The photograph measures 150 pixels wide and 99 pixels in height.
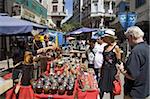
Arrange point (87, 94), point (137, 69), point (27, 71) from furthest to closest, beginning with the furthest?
point (27, 71), point (87, 94), point (137, 69)

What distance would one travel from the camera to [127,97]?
5.37 m

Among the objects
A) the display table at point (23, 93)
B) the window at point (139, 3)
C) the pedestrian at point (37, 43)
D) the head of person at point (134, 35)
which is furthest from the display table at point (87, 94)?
the window at point (139, 3)

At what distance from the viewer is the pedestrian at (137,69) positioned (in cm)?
506

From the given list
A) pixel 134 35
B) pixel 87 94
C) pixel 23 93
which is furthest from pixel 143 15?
pixel 134 35

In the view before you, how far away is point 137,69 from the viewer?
505cm

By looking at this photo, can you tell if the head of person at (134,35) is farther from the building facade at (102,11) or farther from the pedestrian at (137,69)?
the building facade at (102,11)

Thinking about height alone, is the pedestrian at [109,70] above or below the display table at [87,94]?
above

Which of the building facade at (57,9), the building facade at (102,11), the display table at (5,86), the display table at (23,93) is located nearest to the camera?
the display table at (5,86)

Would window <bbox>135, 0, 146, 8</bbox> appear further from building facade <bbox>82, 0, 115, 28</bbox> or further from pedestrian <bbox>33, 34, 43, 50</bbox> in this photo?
building facade <bbox>82, 0, 115, 28</bbox>

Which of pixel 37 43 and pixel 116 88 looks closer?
pixel 116 88

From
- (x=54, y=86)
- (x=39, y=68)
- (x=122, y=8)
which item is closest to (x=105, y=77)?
(x=54, y=86)

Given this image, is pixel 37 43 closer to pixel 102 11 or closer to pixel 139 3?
pixel 139 3

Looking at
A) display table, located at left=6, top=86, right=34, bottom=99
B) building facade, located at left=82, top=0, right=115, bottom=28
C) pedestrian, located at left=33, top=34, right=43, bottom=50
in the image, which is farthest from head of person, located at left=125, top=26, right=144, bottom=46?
building facade, located at left=82, top=0, right=115, bottom=28

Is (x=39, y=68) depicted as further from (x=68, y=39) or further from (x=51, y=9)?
(x=51, y=9)
